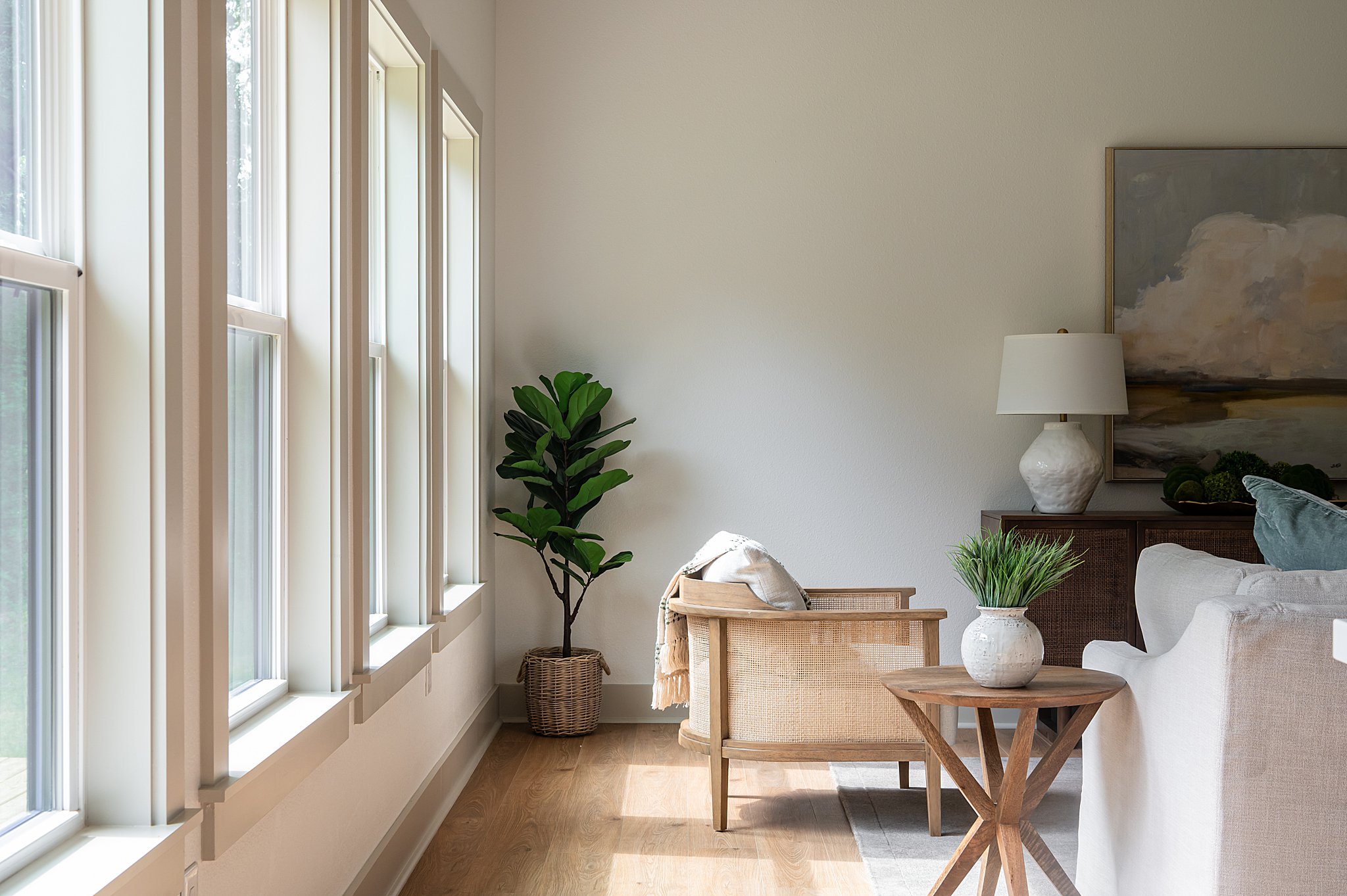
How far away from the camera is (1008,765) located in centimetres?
242

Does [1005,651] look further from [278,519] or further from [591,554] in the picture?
[591,554]

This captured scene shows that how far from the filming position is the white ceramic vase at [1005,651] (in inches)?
90.4

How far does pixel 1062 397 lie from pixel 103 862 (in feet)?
11.7

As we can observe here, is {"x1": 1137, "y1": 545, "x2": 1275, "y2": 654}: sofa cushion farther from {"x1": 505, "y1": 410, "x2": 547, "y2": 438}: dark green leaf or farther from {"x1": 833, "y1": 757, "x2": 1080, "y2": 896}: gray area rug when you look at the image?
{"x1": 505, "y1": 410, "x2": 547, "y2": 438}: dark green leaf

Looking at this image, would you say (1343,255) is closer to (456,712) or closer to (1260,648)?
(1260,648)

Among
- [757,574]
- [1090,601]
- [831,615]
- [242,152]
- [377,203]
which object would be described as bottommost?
[1090,601]

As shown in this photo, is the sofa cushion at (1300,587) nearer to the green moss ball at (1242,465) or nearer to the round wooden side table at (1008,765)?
the round wooden side table at (1008,765)

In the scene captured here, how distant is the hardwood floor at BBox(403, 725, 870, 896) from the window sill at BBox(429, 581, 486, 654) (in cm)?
55

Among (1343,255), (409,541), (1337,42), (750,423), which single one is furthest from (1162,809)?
(1337,42)

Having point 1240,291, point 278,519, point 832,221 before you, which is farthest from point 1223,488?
point 278,519

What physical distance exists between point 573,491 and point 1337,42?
3.77 m

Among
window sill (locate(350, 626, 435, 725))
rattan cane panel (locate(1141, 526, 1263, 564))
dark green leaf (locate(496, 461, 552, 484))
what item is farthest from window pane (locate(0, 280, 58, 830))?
rattan cane panel (locate(1141, 526, 1263, 564))

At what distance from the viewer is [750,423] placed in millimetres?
4512

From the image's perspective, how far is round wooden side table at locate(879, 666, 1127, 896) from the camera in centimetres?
227
